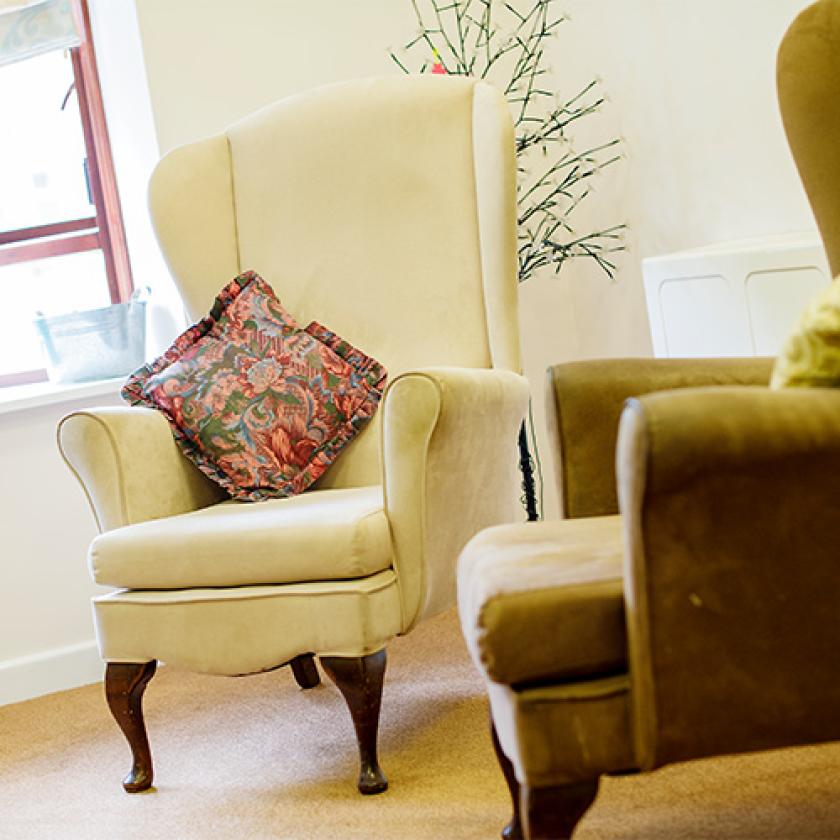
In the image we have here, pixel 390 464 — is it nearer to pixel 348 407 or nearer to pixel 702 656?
pixel 348 407

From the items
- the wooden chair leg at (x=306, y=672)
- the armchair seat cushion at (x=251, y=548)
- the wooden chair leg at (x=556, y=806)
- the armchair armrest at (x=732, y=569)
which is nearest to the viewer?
the armchair armrest at (x=732, y=569)

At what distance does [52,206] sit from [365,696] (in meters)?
2.03

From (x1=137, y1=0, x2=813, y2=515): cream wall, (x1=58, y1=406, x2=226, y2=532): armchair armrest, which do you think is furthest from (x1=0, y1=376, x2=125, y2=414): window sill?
(x1=58, y1=406, x2=226, y2=532): armchair armrest

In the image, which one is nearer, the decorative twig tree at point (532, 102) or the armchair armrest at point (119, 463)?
the armchair armrest at point (119, 463)

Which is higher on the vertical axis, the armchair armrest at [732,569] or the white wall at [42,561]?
the armchair armrest at [732,569]

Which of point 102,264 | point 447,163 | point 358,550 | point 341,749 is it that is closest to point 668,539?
point 358,550

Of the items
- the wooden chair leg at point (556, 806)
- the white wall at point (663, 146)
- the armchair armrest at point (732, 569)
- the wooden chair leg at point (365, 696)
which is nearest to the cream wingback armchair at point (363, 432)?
the wooden chair leg at point (365, 696)

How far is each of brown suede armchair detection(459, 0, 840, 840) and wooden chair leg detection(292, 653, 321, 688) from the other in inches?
53.7

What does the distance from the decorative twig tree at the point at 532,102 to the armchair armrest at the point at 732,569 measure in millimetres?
2058

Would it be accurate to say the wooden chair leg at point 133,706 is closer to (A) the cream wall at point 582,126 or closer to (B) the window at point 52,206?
(A) the cream wall at point 582,126

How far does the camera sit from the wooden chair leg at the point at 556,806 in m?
1.32

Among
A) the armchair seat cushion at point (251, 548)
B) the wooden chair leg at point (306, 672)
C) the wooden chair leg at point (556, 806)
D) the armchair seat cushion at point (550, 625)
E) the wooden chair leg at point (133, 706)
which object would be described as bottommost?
the wooden chair leg at point (306, 672)

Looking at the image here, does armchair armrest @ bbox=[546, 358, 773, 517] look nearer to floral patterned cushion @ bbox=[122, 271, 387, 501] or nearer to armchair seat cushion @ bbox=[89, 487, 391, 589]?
armchair seat cushion @ bbox=[89, 487, 391, 589]

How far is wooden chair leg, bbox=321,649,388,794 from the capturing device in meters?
2.01
